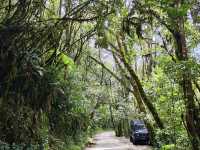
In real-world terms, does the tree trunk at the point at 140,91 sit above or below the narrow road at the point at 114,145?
above

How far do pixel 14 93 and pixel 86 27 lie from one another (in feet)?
22.7

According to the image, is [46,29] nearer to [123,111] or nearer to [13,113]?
[13,113]

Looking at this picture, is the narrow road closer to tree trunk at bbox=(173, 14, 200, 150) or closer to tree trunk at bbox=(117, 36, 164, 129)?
tree trunk at bbox=(117, 36, 164, 129)

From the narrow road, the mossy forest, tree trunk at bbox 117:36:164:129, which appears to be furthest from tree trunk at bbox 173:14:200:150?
the narrow road

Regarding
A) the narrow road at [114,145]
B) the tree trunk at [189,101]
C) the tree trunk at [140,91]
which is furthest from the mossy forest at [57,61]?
the narrow road at [114,145]

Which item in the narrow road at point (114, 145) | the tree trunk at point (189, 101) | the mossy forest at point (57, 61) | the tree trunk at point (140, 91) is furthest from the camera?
the narrow road at point (114, 145)

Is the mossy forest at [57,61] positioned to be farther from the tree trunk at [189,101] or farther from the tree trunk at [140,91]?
the tree trunk at [140,91]

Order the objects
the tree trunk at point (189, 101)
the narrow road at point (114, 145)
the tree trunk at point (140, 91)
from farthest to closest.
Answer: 1. the narrow road at point (114, 145)
2. the tree trunk at point (140, 91)
3. the tree trunk at point (189, 101)

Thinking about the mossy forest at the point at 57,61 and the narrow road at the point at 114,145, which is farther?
the narrow road at the point at 114,145

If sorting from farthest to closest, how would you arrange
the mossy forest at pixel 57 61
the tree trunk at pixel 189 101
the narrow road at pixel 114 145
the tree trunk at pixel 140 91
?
the narrow road at pixel 114 145
the tree trunk at pixel 140 91
the tree trunk at pixel 189 101
the mossy forest at pixel 57 61

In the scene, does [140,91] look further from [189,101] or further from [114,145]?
[114,145]

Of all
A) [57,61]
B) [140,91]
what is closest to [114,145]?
[140,91]

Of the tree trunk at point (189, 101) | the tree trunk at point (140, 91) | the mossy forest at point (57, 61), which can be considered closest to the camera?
the mossy forest at point (57, 61)

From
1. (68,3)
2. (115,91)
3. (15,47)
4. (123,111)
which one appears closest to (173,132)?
(68,3)
